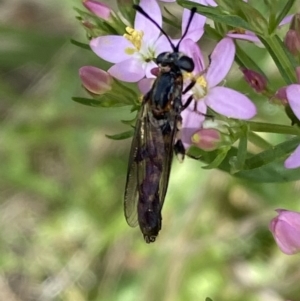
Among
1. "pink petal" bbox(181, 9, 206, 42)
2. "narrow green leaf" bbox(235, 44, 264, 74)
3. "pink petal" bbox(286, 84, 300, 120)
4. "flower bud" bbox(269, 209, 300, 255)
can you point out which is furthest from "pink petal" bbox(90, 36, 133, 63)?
"flower bud" bbox(269, 209, 300, 255)

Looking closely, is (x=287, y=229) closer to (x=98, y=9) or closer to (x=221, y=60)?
(x=221, y=60)

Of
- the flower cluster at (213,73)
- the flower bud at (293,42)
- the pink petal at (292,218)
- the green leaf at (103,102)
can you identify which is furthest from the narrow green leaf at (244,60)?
the pink petal at (292,218)

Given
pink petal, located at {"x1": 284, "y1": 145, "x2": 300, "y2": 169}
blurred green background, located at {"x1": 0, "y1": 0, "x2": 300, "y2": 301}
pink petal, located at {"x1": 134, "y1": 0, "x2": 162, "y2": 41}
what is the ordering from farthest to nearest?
1. blurred green background, located at {"x1": 0, "y1": 0, "x2": 300, "y2": 301}
2. pink petal, located at {"x1": 134, "y1": 0, "x2": 162, "y2": 41}
3. pink petal, located at {"x1": 284, "y1": 145, "x2": 300, "y2": 169}

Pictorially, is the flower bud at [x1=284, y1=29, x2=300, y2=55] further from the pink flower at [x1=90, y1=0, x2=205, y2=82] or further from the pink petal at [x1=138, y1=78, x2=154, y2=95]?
the pink petal at [x1=138, y1=78, x2=154, y2=95]

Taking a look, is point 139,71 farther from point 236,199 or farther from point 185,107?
point 236,199

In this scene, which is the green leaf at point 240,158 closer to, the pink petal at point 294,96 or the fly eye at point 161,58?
the pink petal at point 294,96

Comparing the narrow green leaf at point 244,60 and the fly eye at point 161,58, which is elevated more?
the narrow green leaf at point 244,60
